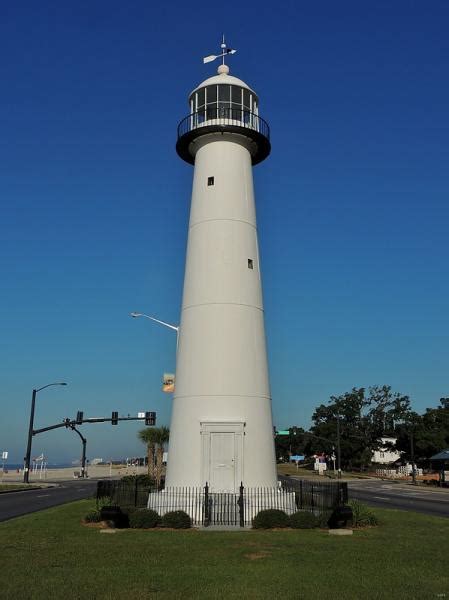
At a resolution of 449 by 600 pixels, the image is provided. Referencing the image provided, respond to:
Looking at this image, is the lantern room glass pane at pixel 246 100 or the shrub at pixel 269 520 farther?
the lantern room glass pane at pixel 246 100

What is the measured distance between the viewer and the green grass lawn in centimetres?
1086

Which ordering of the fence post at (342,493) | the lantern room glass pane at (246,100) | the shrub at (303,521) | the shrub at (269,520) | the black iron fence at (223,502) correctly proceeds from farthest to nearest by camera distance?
the lantern room glass pane at (246,100), the fence post at (342,493), the black iron fence at (223,502), the shrub at (303,521), the shrub at (269,520)

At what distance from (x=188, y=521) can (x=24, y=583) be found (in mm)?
8550

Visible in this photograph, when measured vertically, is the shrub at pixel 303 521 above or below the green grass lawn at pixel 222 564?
above

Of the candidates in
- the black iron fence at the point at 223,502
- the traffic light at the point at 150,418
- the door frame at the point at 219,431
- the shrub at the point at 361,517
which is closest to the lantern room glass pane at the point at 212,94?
the door frame at the point at 219,431

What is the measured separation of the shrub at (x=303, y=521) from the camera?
19.2 metres

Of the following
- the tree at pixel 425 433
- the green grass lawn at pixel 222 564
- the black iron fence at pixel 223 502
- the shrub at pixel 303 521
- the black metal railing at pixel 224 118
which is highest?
the black metal railing at pixel 224 118

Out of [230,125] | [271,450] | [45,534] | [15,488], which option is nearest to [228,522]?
[271,450]

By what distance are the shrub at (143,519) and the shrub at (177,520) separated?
0.31 metres

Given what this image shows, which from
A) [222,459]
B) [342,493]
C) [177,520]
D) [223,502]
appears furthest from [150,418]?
[177,520]

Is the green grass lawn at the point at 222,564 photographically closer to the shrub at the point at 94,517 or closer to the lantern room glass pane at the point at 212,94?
the shrub at the point at 94,517

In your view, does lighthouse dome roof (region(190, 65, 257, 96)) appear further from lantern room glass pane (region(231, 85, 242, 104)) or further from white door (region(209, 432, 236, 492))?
white door (region(209, 432, 236, 492))

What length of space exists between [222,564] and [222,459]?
776 cm

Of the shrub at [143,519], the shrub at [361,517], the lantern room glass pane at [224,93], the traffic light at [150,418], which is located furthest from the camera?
the traffic light at [150,418]
